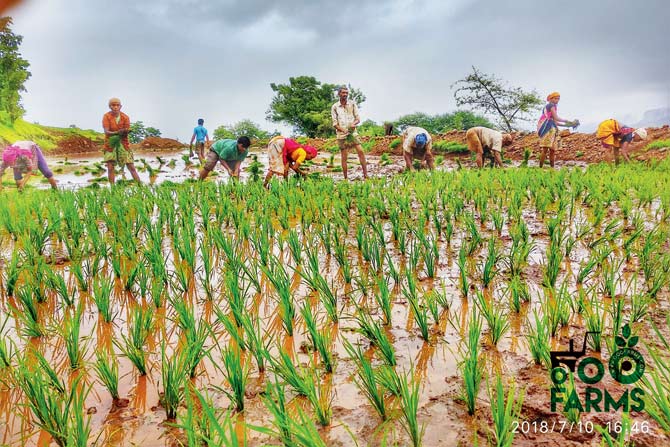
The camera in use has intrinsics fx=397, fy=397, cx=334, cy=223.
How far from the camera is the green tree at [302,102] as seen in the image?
26562 mm

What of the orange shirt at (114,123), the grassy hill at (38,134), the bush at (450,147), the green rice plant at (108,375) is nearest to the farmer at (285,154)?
the orange shirt at (114,123)

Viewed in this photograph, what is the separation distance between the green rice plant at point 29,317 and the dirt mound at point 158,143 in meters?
27.8

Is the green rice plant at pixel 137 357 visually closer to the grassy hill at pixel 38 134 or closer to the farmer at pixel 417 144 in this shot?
the farmer at pixel 417 144

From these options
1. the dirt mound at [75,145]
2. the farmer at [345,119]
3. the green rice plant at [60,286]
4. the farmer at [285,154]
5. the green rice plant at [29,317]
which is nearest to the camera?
the green rice plant at [29,317]

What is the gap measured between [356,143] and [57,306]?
6.15 metres

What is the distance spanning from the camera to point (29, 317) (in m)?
1.74

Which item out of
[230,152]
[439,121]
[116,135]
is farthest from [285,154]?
[439,121]

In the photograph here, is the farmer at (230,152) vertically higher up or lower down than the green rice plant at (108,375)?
higher up

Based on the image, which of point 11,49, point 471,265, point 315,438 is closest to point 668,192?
point 471,265

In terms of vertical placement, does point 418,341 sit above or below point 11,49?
below

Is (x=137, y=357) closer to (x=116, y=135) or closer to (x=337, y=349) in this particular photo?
(x=337, y=349)

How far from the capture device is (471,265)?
8.18 feet

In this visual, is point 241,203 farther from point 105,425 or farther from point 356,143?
point 105,425

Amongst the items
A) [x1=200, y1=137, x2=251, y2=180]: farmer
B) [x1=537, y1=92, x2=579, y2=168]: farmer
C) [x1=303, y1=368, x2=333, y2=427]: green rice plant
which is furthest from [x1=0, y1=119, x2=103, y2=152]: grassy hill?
[x1=303, y1=368, x2=333, y2=427]: green rice plant
